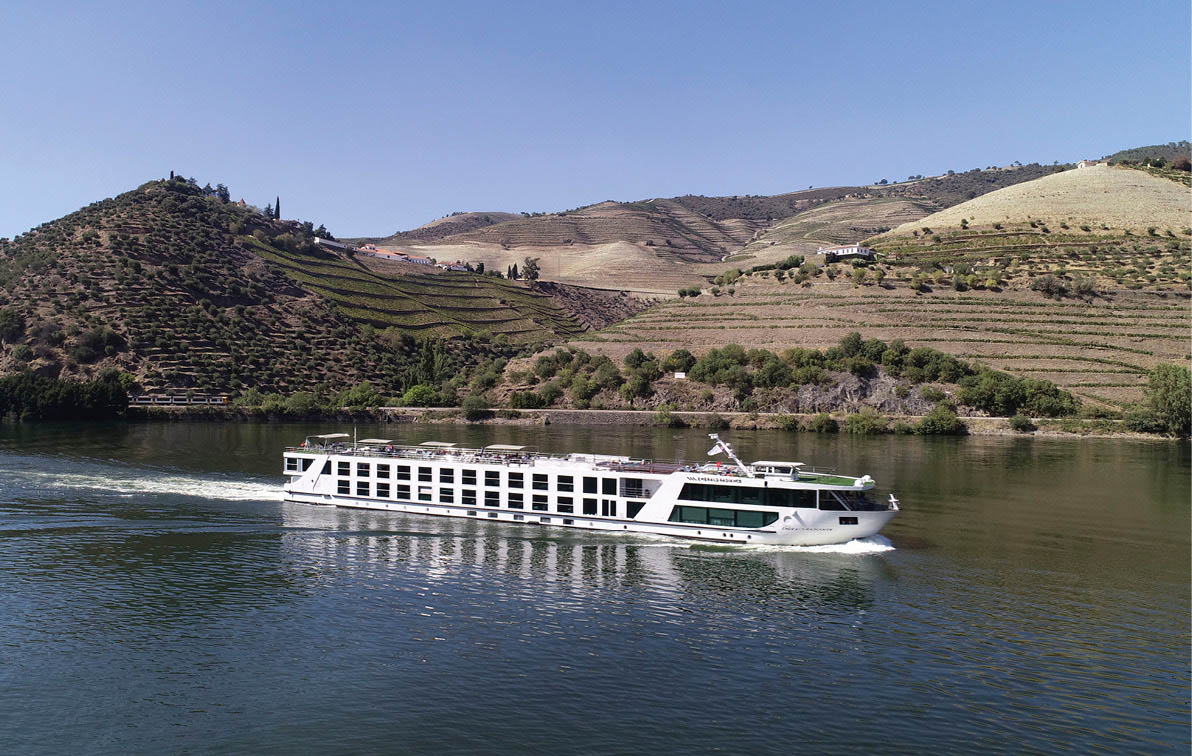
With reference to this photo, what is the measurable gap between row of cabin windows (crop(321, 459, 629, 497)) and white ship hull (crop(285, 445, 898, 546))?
6cm

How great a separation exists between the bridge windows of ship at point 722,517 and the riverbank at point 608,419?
67369 mm

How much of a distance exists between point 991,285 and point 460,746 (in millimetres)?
132575

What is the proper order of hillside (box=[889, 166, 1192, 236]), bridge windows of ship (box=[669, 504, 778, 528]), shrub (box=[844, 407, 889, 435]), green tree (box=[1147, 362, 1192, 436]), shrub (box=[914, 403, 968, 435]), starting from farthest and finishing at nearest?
hillside (box=[889, 166, 1192, 236])
shrub (box=[844, 407, 889, 435])
shrub (box=[914, 403, 968, 435])
green tree (box=[1147, 362, 1192, 436])
bridge windows of ship (box=[669, 504, 778, 528])

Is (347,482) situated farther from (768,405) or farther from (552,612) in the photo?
(768,405)

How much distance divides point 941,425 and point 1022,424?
879cm

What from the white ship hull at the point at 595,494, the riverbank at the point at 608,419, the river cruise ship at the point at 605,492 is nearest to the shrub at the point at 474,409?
the riverbank at the point at 608,419

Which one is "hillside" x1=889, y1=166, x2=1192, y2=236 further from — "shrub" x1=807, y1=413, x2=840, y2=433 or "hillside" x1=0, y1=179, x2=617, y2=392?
"hillside" x1=0, y1=179, x2=617, y2=392

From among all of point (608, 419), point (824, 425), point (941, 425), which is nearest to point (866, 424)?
point (824, 425)

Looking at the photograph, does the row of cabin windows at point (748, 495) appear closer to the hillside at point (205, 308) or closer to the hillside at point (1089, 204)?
the hillside at point (205, 308)

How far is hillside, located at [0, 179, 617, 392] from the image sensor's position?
126500 millimetres

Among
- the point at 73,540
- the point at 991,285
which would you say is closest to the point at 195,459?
the point at 73,540

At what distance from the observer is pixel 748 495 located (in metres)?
42.5

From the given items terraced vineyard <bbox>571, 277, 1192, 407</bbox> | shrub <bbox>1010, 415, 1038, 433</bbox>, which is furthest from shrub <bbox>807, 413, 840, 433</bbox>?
terraced vineyard <bbox>571, 277, 1192, 407</bbox>

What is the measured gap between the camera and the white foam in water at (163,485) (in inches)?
2140
